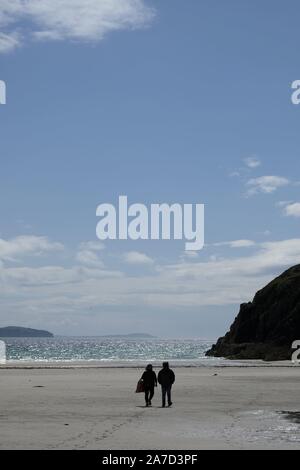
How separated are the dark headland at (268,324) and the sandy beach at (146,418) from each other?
199 feet

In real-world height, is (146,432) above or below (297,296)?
below

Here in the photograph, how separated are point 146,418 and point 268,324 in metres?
91.5

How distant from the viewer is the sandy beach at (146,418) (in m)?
17.1

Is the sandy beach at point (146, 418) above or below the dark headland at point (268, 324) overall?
below

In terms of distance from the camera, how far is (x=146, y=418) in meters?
22.9

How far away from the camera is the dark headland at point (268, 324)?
337 ft

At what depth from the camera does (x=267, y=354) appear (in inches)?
3659

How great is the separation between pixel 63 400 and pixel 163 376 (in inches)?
223

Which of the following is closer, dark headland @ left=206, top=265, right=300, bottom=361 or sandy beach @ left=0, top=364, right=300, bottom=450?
sandy beach @ left=0, top=364, right=300, bottom=450

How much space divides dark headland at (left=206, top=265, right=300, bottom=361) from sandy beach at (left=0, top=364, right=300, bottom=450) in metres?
60.5

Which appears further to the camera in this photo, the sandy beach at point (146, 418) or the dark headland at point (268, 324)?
the dark headland at point (268, 324)

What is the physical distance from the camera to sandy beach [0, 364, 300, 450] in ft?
56.0
